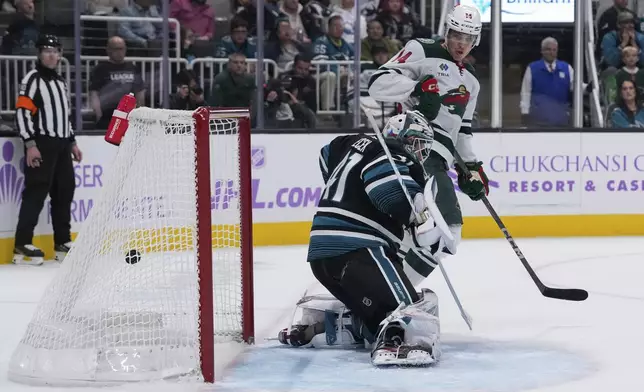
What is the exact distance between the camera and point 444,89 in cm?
414

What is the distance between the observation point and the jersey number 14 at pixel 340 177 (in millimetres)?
3457

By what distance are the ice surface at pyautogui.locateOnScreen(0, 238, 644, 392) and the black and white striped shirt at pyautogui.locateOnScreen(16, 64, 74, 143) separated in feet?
2.47

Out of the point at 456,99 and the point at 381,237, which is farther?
the point at 456,99

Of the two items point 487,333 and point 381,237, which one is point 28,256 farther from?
point 381,237

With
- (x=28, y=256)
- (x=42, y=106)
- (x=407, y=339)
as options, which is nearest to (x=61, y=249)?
(x=28, y=256)

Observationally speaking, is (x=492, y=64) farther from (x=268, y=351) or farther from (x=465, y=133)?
(x=268, y=351)

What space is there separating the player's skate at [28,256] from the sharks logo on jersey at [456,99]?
278 cm

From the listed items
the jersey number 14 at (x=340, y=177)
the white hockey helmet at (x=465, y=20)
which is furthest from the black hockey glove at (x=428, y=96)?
the jersey number 14 at (x=340, y=177)

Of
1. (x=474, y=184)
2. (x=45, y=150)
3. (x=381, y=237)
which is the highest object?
(x=45, y=150)

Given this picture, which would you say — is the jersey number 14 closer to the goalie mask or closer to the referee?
the goalie mask

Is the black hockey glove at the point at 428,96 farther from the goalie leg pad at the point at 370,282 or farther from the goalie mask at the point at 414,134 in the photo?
the goalie leg pad at the point at 370,282

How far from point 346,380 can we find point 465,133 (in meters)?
1.39

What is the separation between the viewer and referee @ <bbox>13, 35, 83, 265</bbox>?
5996 millimetres

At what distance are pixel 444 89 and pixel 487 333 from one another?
91 cm
